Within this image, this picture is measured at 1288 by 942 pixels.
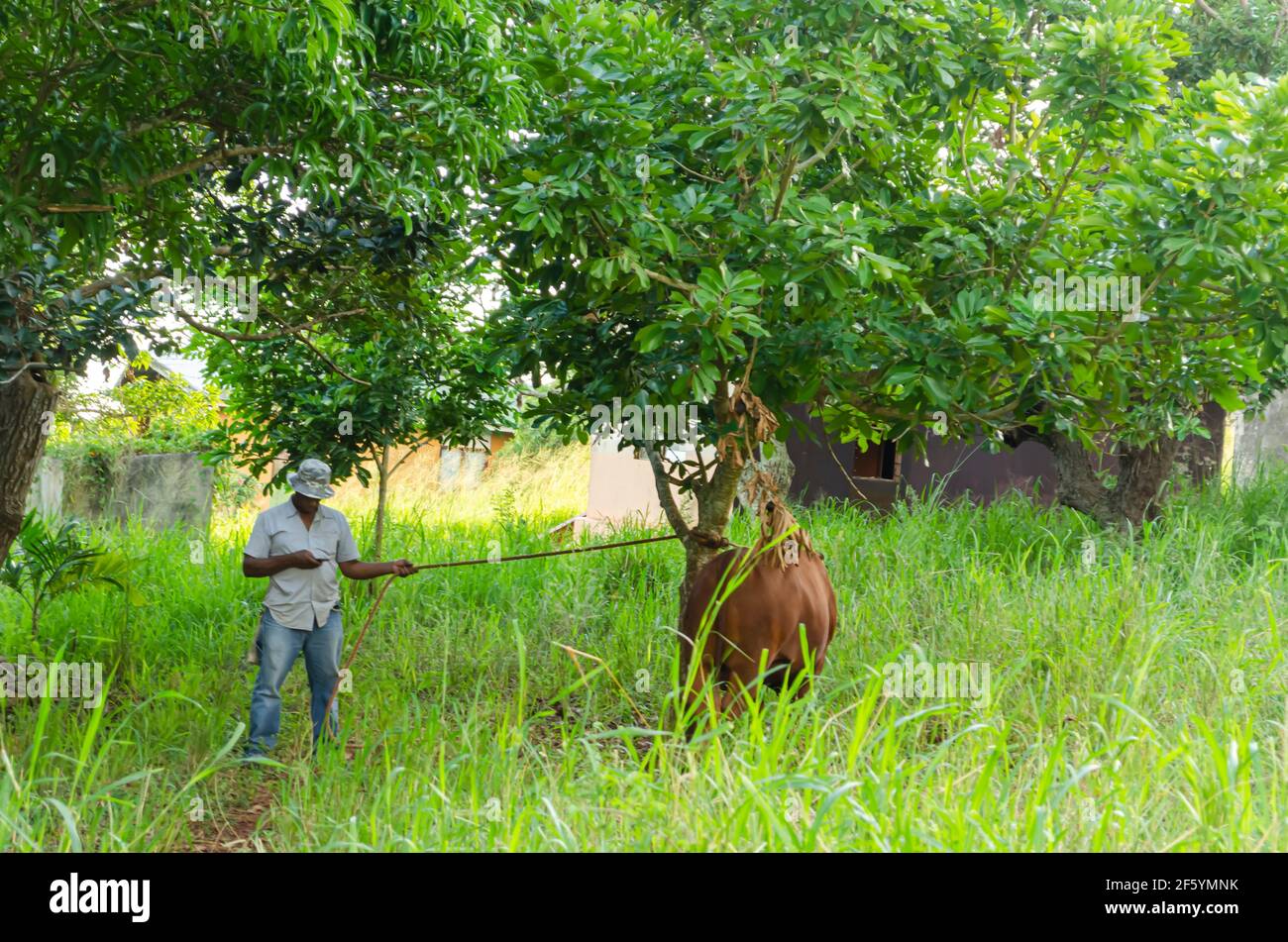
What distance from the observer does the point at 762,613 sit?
→ 15.1ft

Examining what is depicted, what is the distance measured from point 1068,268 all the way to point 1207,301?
0.64 metres

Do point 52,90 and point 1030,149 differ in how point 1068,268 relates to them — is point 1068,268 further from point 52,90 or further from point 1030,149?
point 52,90

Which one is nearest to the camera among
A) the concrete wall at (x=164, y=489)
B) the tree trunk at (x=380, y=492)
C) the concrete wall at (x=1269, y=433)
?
the tree trunk at (x=380, y=492)

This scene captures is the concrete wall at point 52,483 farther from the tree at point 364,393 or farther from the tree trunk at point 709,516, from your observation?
the tree trunk at point 709,516

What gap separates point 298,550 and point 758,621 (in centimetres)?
266

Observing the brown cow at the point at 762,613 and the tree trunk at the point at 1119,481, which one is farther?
the tree trunk at the point at 1119,481

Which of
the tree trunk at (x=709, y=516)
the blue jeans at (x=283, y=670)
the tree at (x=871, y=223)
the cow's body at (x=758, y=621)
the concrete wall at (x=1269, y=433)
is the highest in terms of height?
the tree at (x=871, y=223)

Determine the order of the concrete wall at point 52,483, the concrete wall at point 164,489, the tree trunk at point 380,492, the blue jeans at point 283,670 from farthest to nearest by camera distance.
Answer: the concrete wall at point 52,483 → the concrete wall at point 164,489 → the tree trunk at point 380,492 → the blue jeans at point 283,670

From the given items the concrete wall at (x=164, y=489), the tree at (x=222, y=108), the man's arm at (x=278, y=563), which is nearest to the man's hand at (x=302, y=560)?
the man's arm at (x=278, y=563)

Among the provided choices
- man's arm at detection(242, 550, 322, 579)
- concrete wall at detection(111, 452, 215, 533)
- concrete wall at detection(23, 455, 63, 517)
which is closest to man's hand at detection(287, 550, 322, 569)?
man's arm at detection(242, 550, 322, 579)

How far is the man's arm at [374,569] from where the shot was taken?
5648 millimetres

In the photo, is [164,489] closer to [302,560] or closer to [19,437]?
[19,437]

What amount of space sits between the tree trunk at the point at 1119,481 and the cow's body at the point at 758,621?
6.26 m

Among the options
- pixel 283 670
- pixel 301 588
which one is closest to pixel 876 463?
pixel 301 588
